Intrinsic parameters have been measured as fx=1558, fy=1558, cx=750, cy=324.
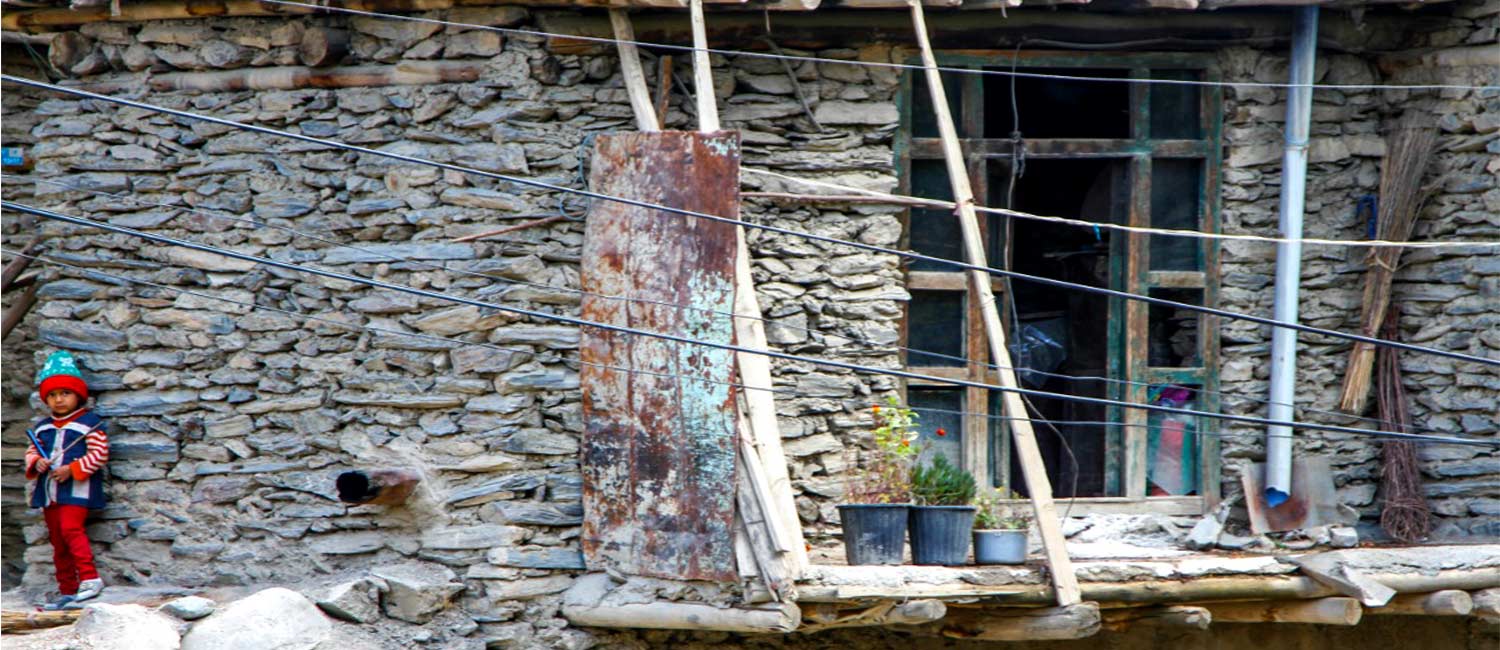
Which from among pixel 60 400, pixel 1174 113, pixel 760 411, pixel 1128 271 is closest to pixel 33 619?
pixel 60 400

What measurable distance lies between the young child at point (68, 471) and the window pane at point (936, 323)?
144 inches

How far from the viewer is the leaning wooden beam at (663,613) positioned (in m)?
6.07

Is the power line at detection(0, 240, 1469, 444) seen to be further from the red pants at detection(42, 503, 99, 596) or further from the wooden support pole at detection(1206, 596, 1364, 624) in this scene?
the red pants at detection(42, 503, 99, 596)

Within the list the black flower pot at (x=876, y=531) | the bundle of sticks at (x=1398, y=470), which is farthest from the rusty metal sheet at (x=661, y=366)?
the bundle of sticks at (x=1398, y=470)

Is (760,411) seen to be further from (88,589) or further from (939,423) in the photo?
(88,589)

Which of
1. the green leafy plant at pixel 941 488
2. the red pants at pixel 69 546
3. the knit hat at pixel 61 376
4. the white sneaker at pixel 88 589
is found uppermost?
the knit hat at pixel 61 376

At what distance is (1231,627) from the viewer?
23.3 feet

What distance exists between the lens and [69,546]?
677cm

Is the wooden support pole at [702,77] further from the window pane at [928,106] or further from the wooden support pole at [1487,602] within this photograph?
the wooden support pole at [1487,602]

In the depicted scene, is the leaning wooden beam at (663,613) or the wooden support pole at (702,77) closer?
the leaning wooden beam at (663,613)

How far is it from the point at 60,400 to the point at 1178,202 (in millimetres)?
5135

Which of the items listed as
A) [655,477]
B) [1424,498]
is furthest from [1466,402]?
[655,477]

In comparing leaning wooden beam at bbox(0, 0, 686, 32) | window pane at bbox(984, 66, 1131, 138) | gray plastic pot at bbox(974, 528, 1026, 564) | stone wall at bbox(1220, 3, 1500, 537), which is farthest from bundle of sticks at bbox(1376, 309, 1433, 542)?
leaning wooden beam at bbox(0, 0, 686, 32)

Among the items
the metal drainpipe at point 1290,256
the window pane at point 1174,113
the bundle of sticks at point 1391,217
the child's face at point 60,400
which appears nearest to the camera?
the child's face at point 60,400
